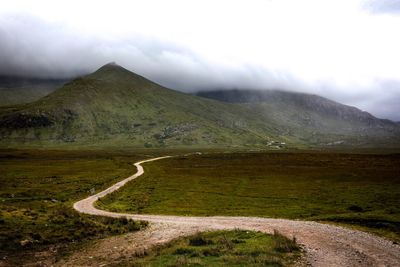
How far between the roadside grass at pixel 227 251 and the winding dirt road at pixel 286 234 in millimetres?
1416

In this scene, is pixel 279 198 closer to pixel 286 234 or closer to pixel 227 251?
pixel 286 234

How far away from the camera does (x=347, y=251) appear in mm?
27000

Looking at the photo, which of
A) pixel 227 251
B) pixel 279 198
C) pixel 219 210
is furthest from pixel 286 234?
pixel 279 198

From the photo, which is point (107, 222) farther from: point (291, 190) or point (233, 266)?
point (291, 190)

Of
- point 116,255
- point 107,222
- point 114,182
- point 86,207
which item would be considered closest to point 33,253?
point 116,255

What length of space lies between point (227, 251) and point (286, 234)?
7.57 metres

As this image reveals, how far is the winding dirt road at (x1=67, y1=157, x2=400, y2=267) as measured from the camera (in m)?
25.5

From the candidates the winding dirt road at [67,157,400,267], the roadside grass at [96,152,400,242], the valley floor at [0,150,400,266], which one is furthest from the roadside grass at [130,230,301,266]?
the roadside grass at [96,152,400,242]

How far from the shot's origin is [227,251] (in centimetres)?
2731

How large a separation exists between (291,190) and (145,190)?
2719 cm

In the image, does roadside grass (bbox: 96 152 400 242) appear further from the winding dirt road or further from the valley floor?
the winding dirt road

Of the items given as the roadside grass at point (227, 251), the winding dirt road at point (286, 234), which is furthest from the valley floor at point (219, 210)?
the roadside grass at point (227, 251)

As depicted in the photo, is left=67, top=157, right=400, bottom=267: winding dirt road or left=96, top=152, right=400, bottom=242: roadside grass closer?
left=67, top=157, right=400, bottom=267: winding dirt road

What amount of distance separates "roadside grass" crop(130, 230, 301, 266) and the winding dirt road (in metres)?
1.42
